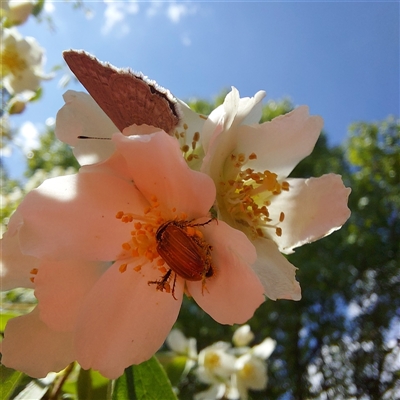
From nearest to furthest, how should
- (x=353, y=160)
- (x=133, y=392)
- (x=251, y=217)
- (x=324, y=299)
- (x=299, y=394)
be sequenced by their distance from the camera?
(x=251, y=217) < (x=133, y=392) < (x=299, y=394) < (x=353, y=160) < (x=324, y=299)

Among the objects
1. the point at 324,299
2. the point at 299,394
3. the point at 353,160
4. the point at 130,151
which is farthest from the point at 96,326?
the point at 324,299

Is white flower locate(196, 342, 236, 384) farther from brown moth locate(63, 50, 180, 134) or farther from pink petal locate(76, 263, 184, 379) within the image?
brown moth locate(63, 50, 180, 134)

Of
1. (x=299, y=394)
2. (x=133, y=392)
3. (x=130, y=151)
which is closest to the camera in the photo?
(x=130, y=151)

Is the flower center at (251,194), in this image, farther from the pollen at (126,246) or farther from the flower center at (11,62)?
the flower center at (11,62)

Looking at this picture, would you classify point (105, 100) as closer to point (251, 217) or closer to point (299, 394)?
point (251, 217)

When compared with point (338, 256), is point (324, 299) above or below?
below

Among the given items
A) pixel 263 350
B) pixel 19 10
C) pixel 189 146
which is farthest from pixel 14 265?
pixel 263 350
